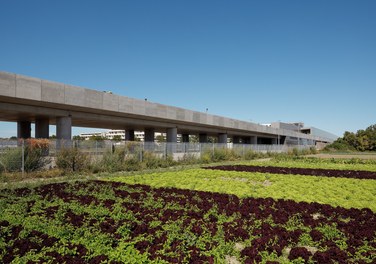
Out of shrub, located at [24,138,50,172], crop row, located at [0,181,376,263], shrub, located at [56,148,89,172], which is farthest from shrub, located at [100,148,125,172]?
crop row, located at [0,181,376,263]

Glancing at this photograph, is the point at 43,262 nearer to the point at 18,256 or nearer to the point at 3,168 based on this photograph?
the point at 18,256

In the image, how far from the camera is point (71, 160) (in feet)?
58.6

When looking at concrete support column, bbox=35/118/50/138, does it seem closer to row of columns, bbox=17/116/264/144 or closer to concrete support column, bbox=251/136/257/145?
row of columns, bbox=17/116/264/144

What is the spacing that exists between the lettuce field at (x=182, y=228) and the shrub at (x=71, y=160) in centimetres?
733

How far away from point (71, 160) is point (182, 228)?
1357cm

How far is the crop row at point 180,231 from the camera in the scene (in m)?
4.77

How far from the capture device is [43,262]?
14.9 feet

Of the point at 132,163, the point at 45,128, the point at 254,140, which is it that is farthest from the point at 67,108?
the point at 254,140

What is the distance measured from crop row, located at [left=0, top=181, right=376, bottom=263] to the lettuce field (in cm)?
2

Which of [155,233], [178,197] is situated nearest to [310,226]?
[155,233]

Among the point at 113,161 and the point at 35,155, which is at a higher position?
the point at 35,155

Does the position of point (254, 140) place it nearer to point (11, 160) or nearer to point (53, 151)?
point (53, 151)

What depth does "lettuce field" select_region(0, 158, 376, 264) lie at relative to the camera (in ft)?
15.6

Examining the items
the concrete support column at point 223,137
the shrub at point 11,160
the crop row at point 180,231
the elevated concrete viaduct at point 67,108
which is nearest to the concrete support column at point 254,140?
the concrete support column at point 223,137
